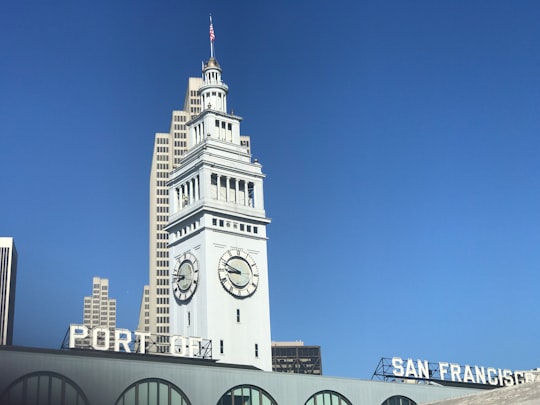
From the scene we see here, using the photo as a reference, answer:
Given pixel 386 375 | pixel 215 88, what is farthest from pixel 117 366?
pixel 215 88

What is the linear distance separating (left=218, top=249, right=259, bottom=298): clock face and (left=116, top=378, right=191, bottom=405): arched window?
35.1 meters

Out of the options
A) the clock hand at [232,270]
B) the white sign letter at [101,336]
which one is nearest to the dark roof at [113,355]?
the white sign letter at [101,336]


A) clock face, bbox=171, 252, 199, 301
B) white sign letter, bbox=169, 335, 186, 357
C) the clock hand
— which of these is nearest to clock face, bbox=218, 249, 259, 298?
the clock hand

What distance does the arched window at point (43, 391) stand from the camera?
66.9m

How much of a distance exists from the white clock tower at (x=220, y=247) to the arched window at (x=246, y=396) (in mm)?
24505

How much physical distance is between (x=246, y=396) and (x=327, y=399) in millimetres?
9427

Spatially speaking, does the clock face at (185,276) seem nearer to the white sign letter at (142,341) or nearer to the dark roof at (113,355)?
the dark roof at (113,355)

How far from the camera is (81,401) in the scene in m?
69.8

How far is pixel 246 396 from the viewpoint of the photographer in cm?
8038

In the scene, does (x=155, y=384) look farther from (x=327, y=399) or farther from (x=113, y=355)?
(x=327, y=399)

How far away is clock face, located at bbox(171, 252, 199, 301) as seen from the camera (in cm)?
11138

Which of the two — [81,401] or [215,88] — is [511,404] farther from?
[215,88]

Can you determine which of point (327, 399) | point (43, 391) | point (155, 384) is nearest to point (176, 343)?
point (327, 399)

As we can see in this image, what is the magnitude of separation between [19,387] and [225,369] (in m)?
18.8
